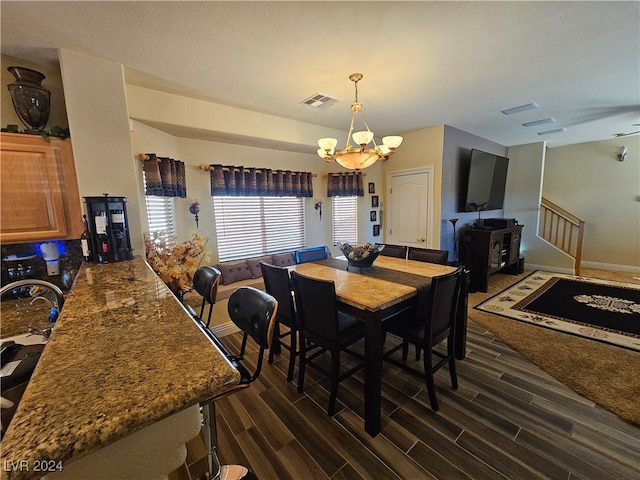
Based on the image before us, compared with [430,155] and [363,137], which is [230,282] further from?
[430,155]

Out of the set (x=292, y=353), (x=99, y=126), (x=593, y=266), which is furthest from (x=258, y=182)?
(x=593, y=266)

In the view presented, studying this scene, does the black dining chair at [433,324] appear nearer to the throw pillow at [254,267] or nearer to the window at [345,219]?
the throw pillow at [254,267]

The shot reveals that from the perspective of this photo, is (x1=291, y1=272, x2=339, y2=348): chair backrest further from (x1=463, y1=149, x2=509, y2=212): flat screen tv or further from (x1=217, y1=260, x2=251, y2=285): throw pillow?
(x1=463, y1=149, x2=509, y2=212): flat screen tv

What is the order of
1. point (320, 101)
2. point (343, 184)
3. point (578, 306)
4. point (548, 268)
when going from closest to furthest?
1. point (320, 101)
2. point (578, 306)
3. point (343, 184)
4. point (548, 268)

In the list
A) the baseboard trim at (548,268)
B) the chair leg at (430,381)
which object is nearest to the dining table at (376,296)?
the chair leg at (430,381)

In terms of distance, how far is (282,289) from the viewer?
7.30ft

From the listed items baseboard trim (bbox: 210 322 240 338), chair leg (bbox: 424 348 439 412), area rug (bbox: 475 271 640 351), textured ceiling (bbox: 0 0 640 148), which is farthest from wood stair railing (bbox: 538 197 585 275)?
baseboard trim (bbox: 210 322 240 338)

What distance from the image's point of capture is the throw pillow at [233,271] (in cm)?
352

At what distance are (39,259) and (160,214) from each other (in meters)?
1.14

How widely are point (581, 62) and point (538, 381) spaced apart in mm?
2936

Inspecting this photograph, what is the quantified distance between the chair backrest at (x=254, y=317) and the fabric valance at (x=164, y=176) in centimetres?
203

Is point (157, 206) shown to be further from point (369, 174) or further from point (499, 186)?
point (499, 186)

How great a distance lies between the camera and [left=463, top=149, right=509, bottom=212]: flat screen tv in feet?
14.8

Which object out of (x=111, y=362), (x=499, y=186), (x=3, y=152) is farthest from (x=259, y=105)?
(x=499, y=186)
